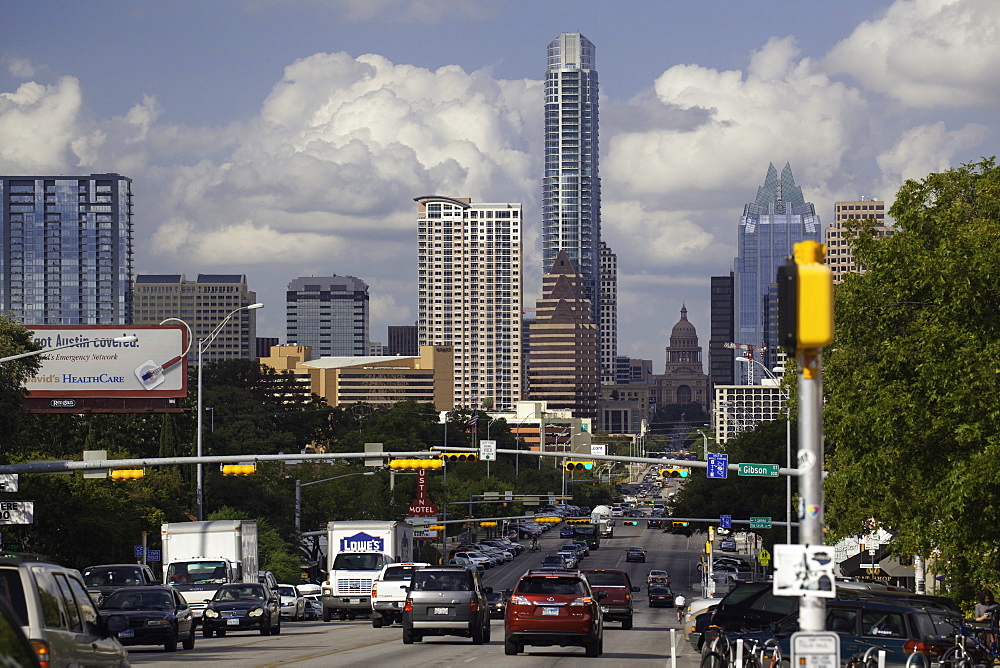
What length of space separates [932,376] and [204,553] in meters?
24.7

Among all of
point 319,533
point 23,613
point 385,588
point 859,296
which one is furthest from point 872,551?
point 23,613

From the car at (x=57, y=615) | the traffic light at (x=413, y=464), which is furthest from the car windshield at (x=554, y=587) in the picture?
the traffic light at (x=413, y=464)

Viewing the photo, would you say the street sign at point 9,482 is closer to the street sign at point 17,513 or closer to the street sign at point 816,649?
the street sign at point 17,513

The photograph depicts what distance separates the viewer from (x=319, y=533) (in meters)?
82.9

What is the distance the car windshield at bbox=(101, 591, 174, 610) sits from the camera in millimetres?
29547

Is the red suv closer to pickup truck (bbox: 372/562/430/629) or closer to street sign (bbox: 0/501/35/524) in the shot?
street sign (bbox: 0/501/35/524)

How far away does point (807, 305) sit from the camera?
1079 cm

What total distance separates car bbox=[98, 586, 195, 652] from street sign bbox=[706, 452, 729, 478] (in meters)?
14.3

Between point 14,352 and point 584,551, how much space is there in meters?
75.7

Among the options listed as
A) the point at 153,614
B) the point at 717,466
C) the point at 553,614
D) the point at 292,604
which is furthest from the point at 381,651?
the point at 292,604

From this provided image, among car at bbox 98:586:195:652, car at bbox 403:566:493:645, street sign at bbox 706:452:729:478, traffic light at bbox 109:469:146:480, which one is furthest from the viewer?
street sign at bbox 706:452:729:478

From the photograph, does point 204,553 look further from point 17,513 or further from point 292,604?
point 17,513

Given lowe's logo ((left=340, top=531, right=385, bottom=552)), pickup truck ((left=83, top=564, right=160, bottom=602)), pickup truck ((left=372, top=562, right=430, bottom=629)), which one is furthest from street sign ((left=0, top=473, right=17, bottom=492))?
lowe's logo ((left=340, top=531, right=385, bottom=552))

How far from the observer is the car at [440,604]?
3069 centimetres
